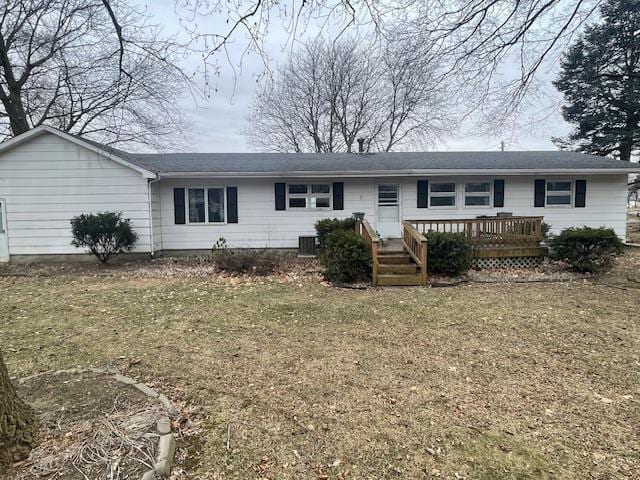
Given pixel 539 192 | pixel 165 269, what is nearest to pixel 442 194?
pixel 539 192

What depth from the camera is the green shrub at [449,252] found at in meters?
8.19

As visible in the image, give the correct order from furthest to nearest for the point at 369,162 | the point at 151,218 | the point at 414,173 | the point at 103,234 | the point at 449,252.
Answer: the point at 369,162
the point at 414,173
the point at 151,218
the point at 103,234
the point at 449,252

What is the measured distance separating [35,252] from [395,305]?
1095cm

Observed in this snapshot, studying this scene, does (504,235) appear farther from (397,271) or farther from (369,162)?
(369,162)

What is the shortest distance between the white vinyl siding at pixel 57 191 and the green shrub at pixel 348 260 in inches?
249

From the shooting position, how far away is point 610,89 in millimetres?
19469

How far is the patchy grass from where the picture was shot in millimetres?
2461

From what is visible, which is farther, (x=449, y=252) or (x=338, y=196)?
(x=338, y=196)

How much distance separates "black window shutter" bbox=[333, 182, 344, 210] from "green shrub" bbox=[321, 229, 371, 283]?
153 inches

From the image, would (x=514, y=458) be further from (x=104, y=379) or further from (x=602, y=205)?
(x=602, y=205)

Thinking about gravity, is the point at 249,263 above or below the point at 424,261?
below

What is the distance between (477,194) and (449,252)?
15.7 feet

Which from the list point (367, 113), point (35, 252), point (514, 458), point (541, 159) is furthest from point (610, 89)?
point (35, 252)

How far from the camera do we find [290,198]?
11.9 m
